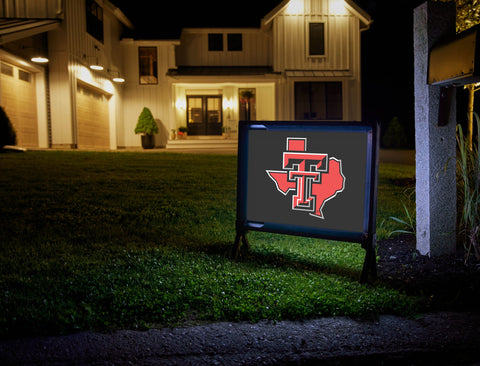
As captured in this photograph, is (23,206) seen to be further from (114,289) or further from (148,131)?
(148,131)

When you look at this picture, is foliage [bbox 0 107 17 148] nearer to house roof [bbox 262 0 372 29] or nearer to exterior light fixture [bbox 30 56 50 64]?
exterior light fixture [bbox 30 56 50 64]

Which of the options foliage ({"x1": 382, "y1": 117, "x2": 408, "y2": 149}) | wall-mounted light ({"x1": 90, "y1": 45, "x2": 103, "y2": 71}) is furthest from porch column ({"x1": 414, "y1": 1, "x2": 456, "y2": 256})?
foliage ({"x1": 382, "y1": 117, "x2": 408, "y2": 149})

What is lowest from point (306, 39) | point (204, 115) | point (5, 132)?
point (5, 132)

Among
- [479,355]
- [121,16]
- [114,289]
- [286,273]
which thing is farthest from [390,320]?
[121,16]

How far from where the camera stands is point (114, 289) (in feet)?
10.1

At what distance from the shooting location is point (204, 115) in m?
24.5

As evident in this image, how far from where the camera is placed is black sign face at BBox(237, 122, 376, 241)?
11.2ft

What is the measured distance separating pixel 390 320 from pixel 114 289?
1.91m

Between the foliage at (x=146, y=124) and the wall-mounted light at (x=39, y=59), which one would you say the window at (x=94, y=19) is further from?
the foliage at (x=146, y=124)

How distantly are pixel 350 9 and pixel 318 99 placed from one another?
16.3 feet

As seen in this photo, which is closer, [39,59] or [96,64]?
[39,59]

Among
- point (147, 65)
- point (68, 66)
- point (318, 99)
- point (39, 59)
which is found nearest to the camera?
point (39, 59)

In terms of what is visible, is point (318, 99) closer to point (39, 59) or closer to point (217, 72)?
point (217, 72)

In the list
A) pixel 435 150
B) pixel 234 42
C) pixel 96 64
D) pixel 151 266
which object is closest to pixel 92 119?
pixel 96 64
